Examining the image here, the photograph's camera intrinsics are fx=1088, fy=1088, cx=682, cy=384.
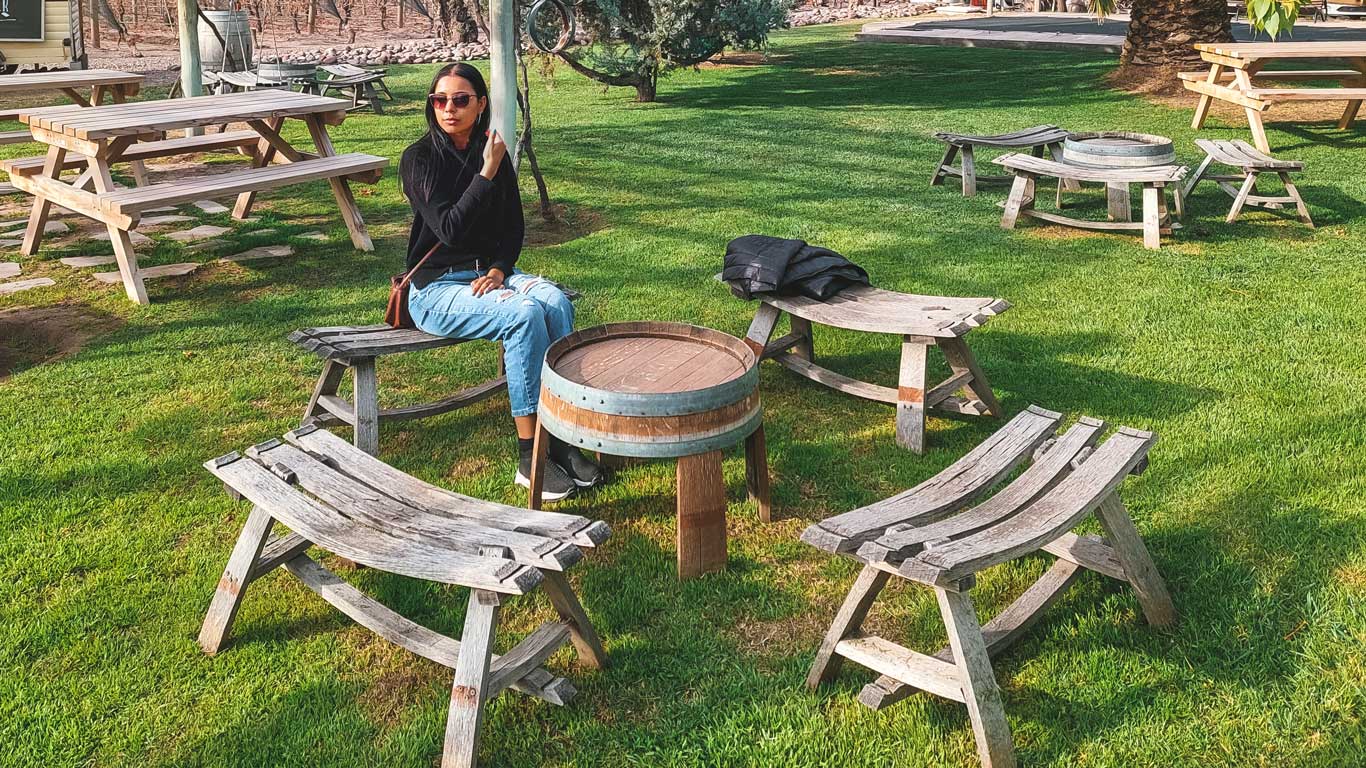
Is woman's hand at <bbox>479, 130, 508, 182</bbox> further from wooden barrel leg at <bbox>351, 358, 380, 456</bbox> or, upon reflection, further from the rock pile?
the rock pile

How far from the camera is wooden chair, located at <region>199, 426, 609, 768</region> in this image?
2666mm

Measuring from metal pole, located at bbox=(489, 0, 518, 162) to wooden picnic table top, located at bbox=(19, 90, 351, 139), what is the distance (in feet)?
4.31

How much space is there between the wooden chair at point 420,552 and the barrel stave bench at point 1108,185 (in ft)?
18.4

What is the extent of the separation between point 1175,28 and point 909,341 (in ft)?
37.6

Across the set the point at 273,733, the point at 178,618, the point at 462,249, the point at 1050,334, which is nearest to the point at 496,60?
the point at 462,249

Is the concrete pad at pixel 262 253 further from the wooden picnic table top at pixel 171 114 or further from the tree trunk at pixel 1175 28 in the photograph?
the tree trunk at pixel 1175 28

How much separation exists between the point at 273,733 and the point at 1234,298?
5580 millimetres

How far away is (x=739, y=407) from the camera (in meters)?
3.51

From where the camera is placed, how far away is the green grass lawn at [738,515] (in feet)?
9.43

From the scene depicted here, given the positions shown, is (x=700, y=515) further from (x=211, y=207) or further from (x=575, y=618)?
A: (x=211, y=207)

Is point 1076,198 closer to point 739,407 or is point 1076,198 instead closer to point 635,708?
point 739,407

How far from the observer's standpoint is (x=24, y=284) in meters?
6.65

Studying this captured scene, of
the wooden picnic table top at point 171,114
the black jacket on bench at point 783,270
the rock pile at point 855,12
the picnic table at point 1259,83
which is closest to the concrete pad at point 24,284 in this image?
the wooden picnic table top at point 171,114

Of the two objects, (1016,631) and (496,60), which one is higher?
(496,60)
